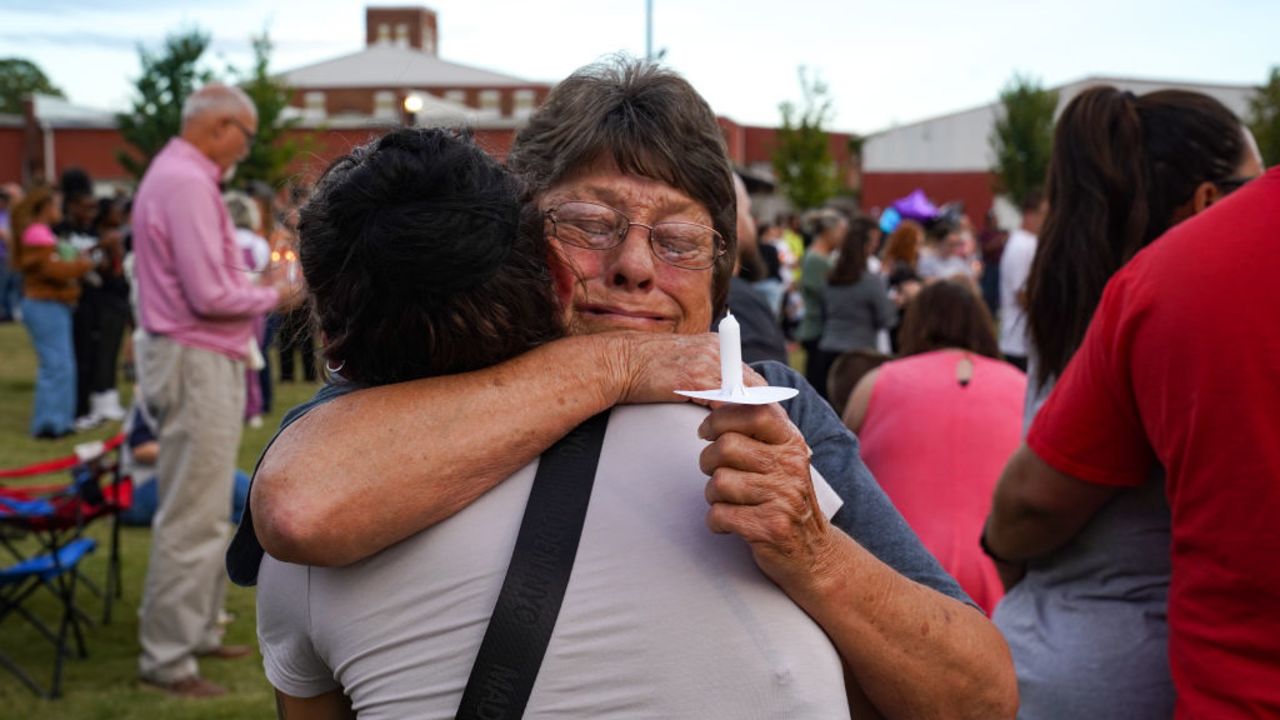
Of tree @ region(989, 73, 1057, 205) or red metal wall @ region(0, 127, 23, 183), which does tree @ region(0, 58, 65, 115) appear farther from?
tree @ region(989, 73, 1057, 205)

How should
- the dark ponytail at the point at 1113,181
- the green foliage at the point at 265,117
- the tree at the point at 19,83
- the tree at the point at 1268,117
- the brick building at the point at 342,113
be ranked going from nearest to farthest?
1. the dark ponytail at the point at 1113,181
2. the tree at the point at 1268,117
3. the green foliage at the point at 265,117
4. the brick building at the point at 342,113
5. the tree at the point at 19,83

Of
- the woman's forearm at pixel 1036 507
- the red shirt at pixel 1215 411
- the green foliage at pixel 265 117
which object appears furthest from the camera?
the green foliage at pixel 265 117

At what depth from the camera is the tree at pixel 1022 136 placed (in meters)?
41.5

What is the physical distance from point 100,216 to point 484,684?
45.4ft

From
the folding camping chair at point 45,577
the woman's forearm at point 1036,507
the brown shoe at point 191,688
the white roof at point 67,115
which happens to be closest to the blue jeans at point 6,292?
the folding camping chair at point 45,577

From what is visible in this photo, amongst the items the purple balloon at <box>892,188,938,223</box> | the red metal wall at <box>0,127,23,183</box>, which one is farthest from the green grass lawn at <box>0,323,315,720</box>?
the red metal wall at <box>0,127,23,183</box>

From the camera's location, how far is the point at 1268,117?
26828 mm

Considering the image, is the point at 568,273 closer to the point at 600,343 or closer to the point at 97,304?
the point at 600,343

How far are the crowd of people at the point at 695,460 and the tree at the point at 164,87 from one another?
32.7m

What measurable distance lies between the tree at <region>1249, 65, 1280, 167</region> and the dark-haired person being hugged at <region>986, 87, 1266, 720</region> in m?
23.8

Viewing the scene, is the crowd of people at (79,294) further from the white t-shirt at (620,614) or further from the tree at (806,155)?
the tree at (806,155)

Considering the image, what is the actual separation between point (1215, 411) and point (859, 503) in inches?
26.0

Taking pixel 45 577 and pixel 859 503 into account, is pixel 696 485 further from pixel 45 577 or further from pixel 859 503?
pixel 45 577

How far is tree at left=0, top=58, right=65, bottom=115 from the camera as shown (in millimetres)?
88938
